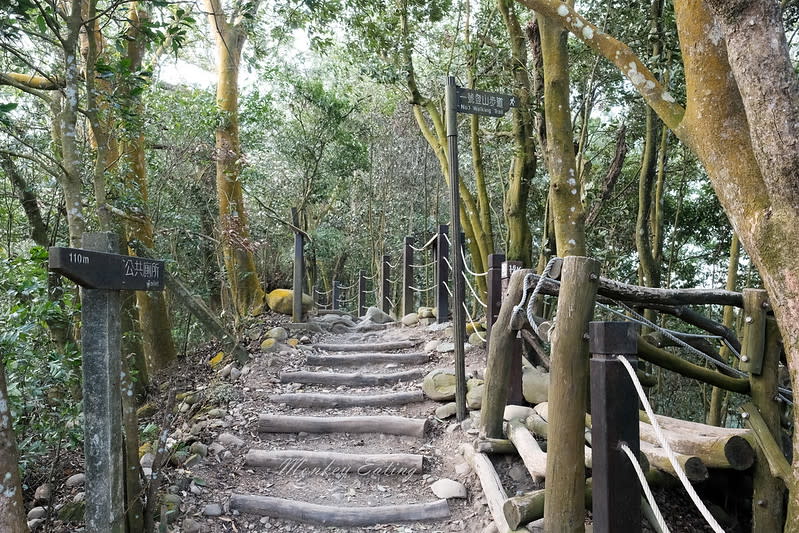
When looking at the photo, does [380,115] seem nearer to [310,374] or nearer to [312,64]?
[312,64]

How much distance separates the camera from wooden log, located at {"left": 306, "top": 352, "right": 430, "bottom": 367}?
19.9ft

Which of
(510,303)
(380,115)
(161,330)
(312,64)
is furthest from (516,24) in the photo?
(312,64)

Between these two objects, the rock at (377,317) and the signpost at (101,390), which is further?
the rock at (377,317)

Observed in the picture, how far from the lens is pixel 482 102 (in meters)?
4.23

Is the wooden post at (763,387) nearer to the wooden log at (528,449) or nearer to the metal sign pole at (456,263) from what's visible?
the wooden log at (528,449)

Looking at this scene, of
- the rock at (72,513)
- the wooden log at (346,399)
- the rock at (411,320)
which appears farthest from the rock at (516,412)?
the rock at (411,320)

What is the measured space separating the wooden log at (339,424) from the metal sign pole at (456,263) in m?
0.42

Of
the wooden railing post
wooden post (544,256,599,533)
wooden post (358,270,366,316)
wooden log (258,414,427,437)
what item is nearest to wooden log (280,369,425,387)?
wooden log (258,414,427,437)

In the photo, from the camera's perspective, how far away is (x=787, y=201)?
1.88 meters

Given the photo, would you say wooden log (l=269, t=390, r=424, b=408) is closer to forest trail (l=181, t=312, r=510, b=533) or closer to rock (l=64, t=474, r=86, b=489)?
forest trail (l=181, t=312, r=510, b=533)

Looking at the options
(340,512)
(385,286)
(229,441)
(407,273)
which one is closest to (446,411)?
(340,512)

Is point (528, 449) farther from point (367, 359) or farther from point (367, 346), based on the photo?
point (367, 346)

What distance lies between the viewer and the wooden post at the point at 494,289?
14.3ft

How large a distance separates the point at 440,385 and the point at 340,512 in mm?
1769
